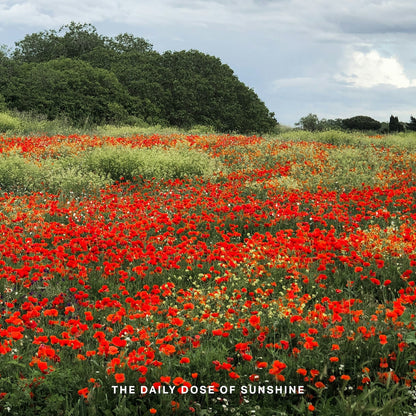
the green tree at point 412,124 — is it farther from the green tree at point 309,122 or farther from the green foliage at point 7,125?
the green foliage at point 7,125

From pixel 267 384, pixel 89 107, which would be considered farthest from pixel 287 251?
pixel 89 107

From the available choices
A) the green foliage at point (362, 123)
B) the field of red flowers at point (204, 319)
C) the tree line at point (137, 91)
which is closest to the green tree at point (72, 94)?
the tree line at point (137, 91)

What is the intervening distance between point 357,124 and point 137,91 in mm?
22570

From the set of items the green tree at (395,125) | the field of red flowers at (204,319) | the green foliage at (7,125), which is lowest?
the field of red flowers at (204,319)

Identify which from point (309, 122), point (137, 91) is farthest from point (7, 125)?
point (309, 122)

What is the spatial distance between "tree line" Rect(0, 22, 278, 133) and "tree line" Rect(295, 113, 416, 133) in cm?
877

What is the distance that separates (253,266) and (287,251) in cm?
72

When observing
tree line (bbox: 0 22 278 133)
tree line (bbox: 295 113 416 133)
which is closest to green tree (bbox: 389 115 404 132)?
tree line (bbox: 295 113 416 133)

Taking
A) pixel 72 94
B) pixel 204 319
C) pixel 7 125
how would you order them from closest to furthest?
pixel 204 319 → pixel 7 125 → pixel 72 94

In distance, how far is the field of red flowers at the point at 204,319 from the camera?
3.30 m

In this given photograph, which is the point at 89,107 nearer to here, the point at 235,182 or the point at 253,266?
the point at 235,182

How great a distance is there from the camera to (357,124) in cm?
4781

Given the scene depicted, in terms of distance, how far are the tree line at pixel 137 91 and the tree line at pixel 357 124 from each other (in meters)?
8.77

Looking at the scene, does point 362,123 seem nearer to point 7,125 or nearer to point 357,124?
point 357,124
